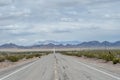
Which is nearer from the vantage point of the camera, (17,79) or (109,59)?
(17,79)

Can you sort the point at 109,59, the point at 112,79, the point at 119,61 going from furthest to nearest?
1. the point at 109,59
2. the point at 119,61
3. the point at 112,79

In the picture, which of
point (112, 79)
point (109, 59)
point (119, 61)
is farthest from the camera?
point (109, 59)

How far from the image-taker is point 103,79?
18656mm

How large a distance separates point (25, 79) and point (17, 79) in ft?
1.80

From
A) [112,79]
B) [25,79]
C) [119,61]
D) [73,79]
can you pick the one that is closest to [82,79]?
[73,79]

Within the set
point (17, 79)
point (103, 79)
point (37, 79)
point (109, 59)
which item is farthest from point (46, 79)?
point (109, 59)

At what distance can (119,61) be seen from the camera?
3966cm

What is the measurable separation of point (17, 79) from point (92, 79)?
4488mm

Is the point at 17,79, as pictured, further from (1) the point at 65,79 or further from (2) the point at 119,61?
(2) the point at 119,61

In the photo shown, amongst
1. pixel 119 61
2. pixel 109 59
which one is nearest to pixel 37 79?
pixel 119 61

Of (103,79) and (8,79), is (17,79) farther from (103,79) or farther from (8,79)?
(103,79)

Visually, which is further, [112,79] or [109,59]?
[109,59]

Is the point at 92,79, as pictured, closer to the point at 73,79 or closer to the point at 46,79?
the point at 73,79

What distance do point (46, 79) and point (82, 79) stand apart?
2103 mm
